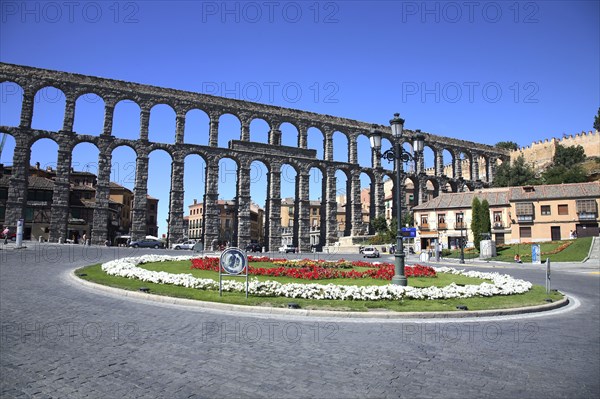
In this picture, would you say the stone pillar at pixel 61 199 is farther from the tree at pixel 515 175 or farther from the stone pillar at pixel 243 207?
the tree at pixel 515 175

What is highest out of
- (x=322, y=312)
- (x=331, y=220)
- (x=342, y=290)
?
(x=331, y=220)

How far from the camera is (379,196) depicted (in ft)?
221

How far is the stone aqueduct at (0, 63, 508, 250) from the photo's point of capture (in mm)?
49625

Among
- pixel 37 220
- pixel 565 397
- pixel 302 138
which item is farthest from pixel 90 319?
pixel 37 220

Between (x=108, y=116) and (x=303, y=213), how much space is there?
29.8 m

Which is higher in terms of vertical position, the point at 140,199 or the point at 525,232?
the point at 140,199

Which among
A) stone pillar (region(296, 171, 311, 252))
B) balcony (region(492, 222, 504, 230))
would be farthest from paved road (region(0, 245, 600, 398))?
stone pillar (region(296, 171, 311, 252))

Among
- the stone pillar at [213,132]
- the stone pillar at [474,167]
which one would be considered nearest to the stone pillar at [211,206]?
the stone pillar at [213,132]

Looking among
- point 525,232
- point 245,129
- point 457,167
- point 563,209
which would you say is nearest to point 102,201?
point 245,129

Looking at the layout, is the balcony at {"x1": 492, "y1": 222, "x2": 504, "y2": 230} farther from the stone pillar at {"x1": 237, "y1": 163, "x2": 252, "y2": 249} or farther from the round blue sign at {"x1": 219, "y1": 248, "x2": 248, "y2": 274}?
the round blue sign at {"x1": 219, "y1": 248, "x2": 248, "y2": 274}

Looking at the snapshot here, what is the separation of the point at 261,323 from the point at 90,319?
3.76 m

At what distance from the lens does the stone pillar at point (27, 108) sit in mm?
49656

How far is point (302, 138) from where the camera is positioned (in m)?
64.4

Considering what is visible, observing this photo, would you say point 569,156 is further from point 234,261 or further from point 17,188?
point 17,188
